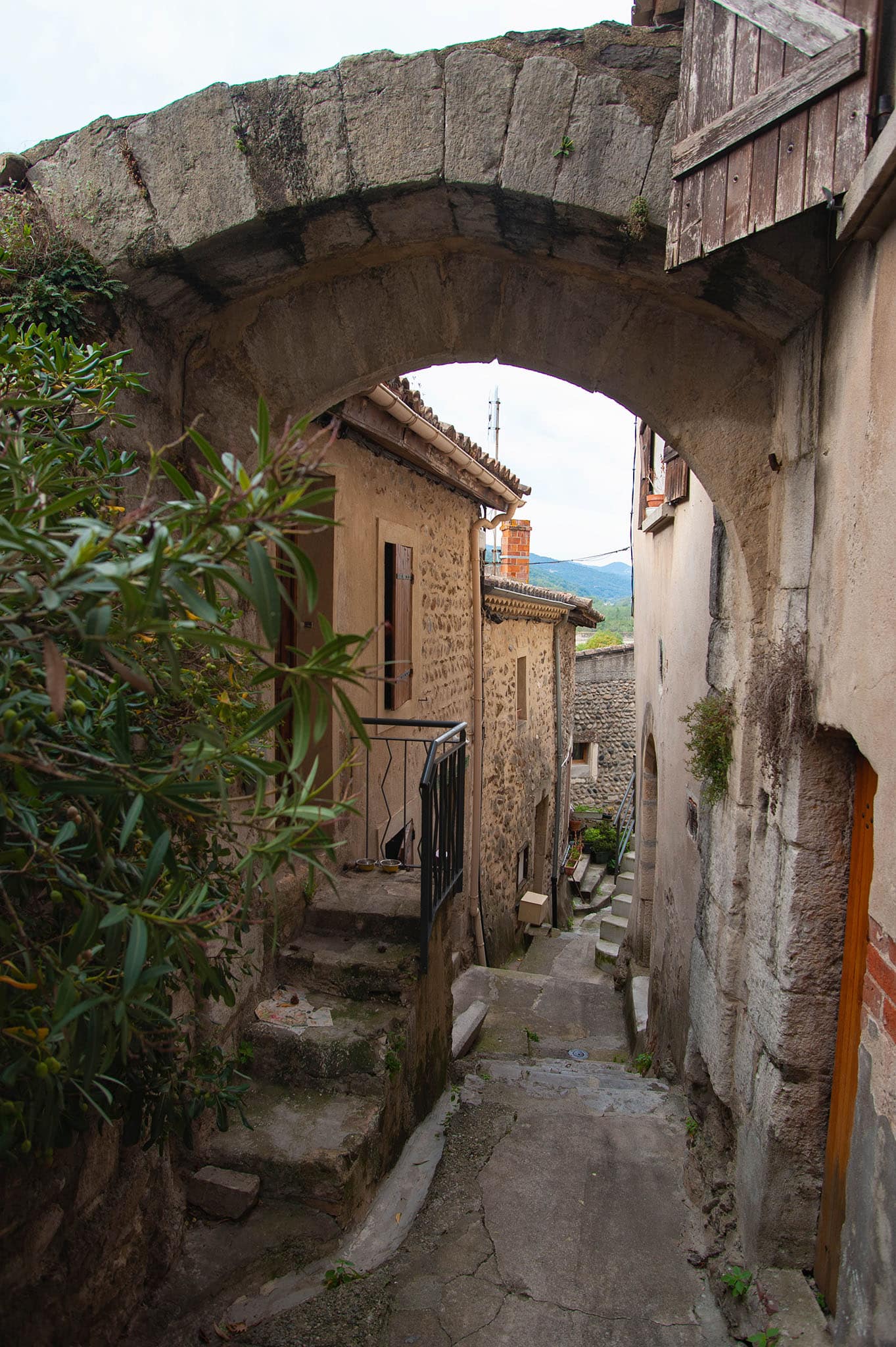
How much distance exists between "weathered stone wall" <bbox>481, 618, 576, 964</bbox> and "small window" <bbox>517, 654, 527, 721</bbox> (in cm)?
8

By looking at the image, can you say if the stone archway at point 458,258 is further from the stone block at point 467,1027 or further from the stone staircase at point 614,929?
the stone staircase at point 614,929

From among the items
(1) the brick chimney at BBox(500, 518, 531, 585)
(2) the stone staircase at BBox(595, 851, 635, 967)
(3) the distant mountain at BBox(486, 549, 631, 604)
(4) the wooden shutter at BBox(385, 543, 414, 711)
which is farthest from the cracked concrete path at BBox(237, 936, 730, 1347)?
(3) the distant mountain at BBox(486, 549, 631, 604)

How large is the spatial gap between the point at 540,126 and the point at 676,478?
3.39 metres

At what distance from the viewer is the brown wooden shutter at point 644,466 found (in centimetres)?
807

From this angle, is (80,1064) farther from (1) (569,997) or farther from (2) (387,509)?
(1) (569,997)

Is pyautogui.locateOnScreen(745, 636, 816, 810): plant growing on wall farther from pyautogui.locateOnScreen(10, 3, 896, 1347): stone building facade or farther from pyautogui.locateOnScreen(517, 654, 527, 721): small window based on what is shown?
pyautogui.locateOnScreen(517, 654, 527, 721): small window

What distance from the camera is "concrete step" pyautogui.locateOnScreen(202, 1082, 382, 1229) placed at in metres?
3.23

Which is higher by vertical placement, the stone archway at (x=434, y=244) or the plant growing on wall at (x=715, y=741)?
the stone archway at (x=434, y=244)

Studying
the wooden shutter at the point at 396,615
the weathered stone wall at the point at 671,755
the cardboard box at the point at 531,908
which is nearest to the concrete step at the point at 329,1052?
the weathered stone wall at the point at 671,755

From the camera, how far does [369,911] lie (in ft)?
14.8

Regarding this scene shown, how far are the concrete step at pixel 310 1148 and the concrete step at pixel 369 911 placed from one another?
3.01 feet

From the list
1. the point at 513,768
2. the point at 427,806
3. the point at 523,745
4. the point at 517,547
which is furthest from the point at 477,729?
the point at 517,547

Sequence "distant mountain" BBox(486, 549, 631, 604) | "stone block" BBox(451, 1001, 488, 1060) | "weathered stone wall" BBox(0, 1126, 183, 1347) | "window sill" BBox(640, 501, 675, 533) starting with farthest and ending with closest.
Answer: "distant mountain" BBox(486, 549, 631, 604)
"window sill" BBox(640, 501, 675, 533)
"stone block" BBox(451, 1001, 488, 1060)
"weathered stone wall" BBox(0, 1126, 183, 1347)

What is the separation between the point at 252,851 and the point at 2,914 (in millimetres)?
685
